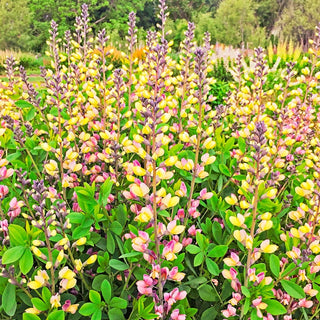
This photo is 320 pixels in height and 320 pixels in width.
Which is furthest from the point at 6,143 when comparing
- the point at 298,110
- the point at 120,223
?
the point at 298,110

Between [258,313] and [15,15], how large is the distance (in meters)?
25.7

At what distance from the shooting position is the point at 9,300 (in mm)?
1128

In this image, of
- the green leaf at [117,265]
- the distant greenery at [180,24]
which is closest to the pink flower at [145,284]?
the green leaf at [117,265]

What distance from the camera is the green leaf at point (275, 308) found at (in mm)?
1170

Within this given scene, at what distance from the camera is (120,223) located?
137 centimetres

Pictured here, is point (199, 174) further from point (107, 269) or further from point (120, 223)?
point (107, 269)

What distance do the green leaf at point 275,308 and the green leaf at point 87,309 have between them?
578 mm

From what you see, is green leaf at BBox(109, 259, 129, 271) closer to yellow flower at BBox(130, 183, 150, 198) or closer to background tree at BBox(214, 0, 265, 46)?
yellow flower at BBox(130, 183, 150, 198)

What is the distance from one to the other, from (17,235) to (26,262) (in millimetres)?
98

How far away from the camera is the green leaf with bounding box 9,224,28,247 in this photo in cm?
116

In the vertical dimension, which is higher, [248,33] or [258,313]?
[258,313]

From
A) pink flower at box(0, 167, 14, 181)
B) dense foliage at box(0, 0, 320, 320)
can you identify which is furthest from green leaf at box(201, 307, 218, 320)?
pink flower at box(0, 167, 14, 181)

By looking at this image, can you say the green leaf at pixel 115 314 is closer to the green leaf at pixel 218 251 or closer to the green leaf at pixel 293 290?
the green leaf at pixel 218 251

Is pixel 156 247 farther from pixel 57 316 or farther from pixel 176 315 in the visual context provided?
pixel 57 316
